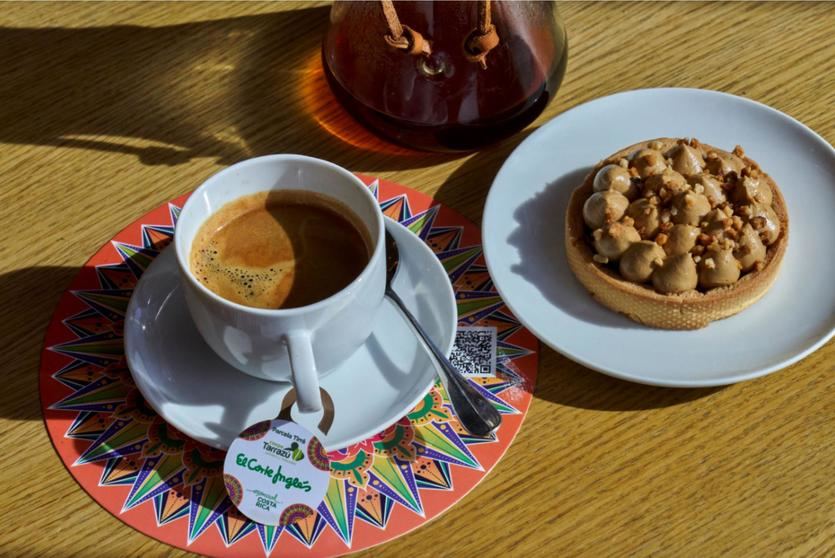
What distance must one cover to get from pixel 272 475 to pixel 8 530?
0.27 metres

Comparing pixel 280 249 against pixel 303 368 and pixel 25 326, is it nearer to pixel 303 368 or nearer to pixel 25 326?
pixel 303 368

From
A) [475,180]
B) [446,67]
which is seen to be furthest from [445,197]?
[446,67]

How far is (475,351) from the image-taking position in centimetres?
106

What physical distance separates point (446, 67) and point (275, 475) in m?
0.50

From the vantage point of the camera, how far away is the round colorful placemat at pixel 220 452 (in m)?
0.93

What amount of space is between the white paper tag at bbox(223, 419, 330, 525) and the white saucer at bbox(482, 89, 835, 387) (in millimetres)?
269

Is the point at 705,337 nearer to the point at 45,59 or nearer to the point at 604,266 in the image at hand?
the point at 604,266

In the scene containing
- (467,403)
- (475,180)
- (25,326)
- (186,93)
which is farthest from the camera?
(186,93)

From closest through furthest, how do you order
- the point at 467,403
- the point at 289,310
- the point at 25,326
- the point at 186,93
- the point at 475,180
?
the point at 289,310
the point at 467,403
the point at 25,326
the point at 475,180
the point at 186,93

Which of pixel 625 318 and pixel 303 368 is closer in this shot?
pixel 303 368

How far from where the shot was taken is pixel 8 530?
3.13 feet

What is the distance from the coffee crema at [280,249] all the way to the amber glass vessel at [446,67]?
0.67 feet

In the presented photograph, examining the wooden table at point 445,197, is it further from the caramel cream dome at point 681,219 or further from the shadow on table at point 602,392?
the caramel cream dome at point 681,219

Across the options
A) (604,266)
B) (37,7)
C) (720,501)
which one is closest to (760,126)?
(604,266)
